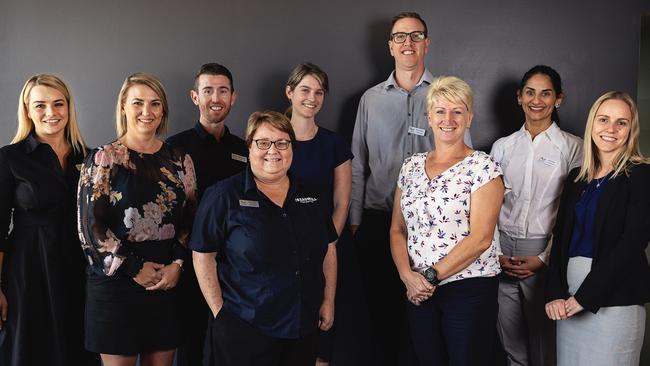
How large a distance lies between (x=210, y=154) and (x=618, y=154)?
2072 millimetres

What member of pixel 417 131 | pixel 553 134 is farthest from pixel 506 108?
pixel 417 131

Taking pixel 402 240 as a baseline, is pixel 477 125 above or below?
above

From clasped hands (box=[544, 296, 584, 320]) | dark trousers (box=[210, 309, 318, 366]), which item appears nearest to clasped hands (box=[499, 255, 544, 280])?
clasped hands (box=[544, 296, 584, 320])

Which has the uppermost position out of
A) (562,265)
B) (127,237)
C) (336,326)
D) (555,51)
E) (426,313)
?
(555,51)

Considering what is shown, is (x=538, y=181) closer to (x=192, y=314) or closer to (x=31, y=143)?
(x=192, y=314)

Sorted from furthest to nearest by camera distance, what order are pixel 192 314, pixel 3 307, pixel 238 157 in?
pixel 238 157, pixel 192 314, pixel 3 307

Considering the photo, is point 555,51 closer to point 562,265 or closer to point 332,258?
point 562,265

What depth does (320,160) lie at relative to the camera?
10.1 feet

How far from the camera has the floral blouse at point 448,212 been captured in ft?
8.29

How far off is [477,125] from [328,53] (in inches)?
44.4

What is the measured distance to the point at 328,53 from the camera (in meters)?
3.79

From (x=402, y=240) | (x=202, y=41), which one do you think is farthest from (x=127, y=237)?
(x=202, y=41)

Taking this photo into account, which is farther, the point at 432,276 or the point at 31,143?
the point at 31,143

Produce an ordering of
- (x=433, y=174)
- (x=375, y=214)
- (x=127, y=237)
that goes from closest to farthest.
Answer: (x=127, y=237), (x=433, y=174), (x=375, y=214)
